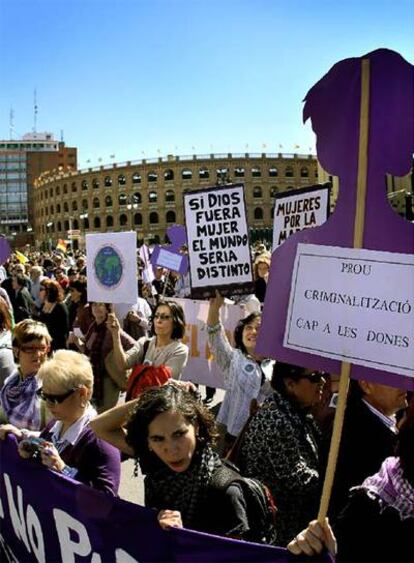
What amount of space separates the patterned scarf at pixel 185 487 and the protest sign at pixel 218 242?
8.41 feet

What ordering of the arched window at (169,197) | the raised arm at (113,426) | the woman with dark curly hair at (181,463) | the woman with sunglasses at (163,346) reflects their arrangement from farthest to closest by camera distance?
the arched window at (169,197), the woman with sunglasses at (163,346), the raised arm at (113,426), the woman with dark curly hair at (181,463)

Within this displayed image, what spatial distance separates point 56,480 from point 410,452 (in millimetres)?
1360

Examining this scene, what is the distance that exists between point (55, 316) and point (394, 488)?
5984 mm

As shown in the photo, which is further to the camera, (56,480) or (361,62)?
(56,480)

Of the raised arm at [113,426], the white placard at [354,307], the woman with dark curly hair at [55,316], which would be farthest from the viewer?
the woman with dark curly hair at [55,316]

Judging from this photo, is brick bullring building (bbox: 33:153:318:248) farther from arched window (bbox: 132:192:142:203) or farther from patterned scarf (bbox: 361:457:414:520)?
patterned scarf (bbox: 361:457:414:520)

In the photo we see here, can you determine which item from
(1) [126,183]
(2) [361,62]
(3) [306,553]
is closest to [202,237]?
(2) [361,62]

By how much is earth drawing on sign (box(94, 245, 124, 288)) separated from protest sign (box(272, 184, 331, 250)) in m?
1.32

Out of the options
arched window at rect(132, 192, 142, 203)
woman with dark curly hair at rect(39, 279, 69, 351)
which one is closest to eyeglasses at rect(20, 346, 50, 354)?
woman with dark curly hair at rect(39, 279, 69, 351)

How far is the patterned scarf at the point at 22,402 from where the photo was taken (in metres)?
3.21

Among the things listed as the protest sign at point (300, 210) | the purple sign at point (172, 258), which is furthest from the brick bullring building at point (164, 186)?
the protest sign at point (300, 210)

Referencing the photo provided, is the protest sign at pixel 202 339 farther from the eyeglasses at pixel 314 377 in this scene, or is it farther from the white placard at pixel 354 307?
the white placard at pixel 354 307

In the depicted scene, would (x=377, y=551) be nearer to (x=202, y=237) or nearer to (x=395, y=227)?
(x=395, y=227)

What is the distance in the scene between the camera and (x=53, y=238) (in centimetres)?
10769
